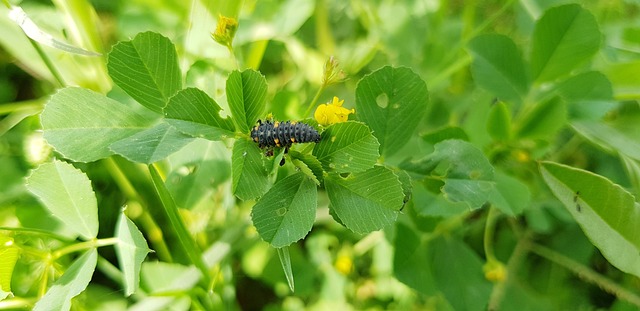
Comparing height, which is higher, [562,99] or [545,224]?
[562,99]

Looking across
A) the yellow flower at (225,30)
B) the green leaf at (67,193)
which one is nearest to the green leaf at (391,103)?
the yellow flower at (225,30)

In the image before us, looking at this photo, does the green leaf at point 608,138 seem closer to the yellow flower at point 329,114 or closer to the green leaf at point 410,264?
the green leaf at point 410,264

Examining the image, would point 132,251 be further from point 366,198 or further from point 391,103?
point 391,103

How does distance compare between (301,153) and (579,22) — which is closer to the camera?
(301,153)

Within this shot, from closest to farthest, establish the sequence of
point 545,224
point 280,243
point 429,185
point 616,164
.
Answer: point 280,243 → point 429,185 → point 545,224 → point 616,164

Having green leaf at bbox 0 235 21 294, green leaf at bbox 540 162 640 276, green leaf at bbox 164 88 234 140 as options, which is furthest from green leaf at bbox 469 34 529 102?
green leaf at bbox 0 235 21 294

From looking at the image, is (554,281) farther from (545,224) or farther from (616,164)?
(616,164)

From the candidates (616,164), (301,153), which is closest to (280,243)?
(301,153)
